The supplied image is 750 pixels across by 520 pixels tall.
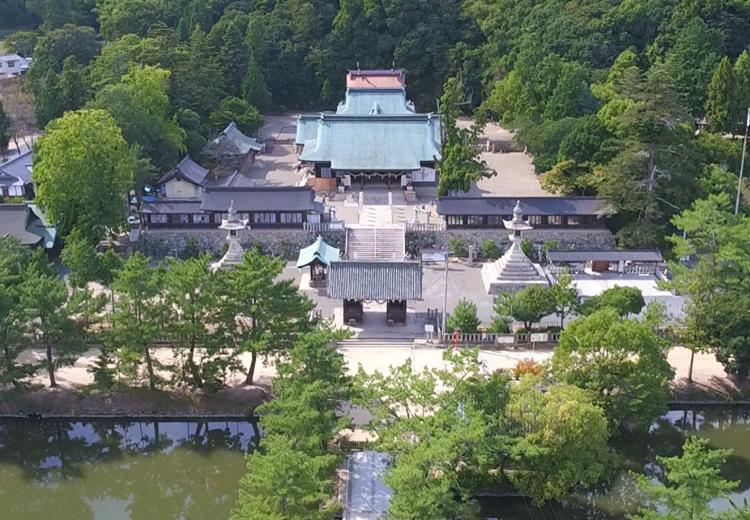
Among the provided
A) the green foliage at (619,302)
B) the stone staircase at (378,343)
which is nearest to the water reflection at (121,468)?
the stone staircase at (378,343)

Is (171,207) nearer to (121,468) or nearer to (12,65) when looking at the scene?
(121,468)

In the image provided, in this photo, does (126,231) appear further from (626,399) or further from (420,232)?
(626,399)

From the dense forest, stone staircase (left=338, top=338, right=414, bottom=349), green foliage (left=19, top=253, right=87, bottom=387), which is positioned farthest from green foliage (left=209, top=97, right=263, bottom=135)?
green foliage (left=19, top=253, right=87, bottom=387)

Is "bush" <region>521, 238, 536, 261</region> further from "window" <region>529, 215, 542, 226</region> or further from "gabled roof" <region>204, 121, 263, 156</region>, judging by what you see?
"gabled roof" <region>204, 121, 263, 156</region>

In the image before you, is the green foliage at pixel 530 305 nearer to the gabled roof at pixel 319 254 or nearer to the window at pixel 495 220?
the gabled roof at pixel 319 254

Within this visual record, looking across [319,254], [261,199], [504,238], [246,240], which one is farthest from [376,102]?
[319,254]
